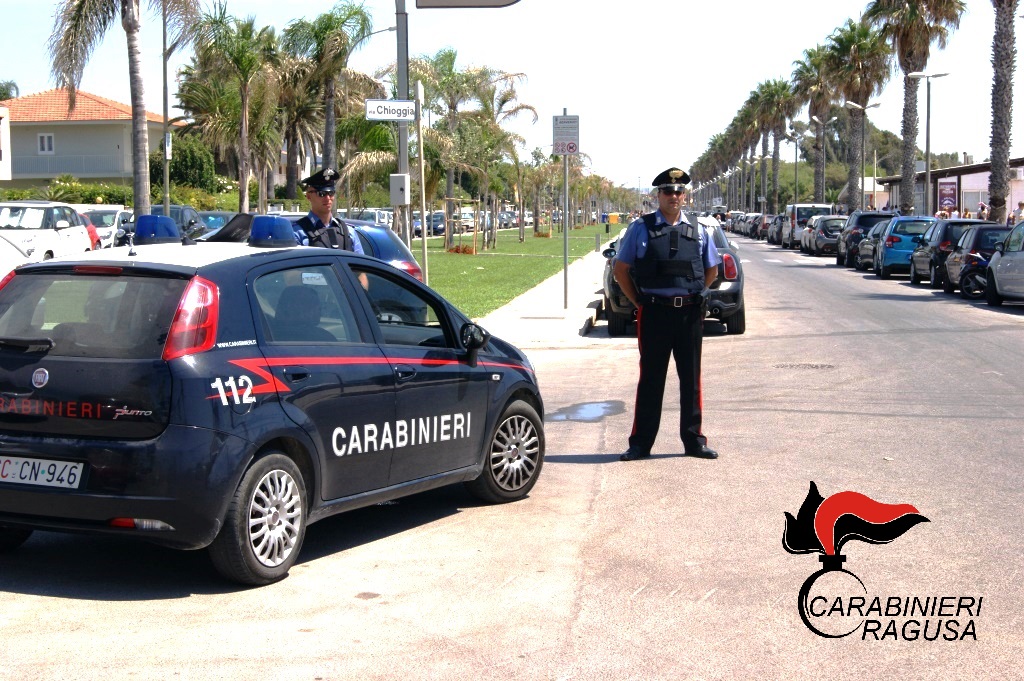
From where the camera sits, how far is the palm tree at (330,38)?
129 ft

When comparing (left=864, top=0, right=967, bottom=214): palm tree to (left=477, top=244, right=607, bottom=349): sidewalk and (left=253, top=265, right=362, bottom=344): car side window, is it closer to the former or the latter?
(left=477, top=244, right=607, bottom=349): sidewalk

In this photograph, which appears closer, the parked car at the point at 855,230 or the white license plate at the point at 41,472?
the white license plate at the point at 41,472

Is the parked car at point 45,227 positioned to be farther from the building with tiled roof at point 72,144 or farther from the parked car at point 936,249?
the building with tiled roof at point 72,144

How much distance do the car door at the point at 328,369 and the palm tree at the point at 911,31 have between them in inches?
1669

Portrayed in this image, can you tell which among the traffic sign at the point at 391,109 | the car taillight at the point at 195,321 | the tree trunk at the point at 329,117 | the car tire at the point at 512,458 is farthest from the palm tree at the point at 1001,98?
the car taillight at the point at 195,321

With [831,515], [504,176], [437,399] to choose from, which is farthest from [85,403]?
[504,176]

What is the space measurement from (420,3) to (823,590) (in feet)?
27.9

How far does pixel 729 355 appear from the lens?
52.0 ft

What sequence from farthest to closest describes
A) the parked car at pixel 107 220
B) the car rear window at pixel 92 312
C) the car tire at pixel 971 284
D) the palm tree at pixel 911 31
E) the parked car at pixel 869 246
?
the palm tree at pixel 911 31, the parked car at pixel 869 246, the parked car at pixel 107 220, the car tire at pixel 971 284, the car rear window at pixel 92 312

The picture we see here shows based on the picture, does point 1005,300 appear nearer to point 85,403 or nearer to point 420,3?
point 420,3

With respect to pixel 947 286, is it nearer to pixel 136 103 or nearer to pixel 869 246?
pixel 869 246

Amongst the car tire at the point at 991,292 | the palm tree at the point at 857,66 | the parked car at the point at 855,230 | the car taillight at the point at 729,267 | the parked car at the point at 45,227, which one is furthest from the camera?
the palm tree at the point at 857,66

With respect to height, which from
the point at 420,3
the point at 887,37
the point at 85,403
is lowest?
the point at 85,403

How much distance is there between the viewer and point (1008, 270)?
870 inches
